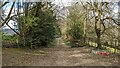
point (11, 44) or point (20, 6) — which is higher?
point (20, 6)

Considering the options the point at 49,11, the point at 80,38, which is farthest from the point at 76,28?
the point at 49,11

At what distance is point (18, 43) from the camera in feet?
29.4

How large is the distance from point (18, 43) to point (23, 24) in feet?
3.13

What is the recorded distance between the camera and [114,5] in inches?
328

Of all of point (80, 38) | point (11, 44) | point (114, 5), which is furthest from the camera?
point (80, 38)

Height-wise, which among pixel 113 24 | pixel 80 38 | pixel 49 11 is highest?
pixel 49 11

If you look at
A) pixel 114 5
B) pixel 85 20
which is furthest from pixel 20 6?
pixel 85 20

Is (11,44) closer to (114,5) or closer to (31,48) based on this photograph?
(31,48)

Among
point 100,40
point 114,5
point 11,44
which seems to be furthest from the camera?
point 100,40

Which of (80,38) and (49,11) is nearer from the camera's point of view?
(49,11)

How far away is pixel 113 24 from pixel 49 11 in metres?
3.28

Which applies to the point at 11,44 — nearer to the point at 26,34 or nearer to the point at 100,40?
the point at 26,34

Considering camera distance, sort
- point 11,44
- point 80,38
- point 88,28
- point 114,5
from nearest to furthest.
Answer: point 114,5 < point 11,44 < point 88,28 < point 80,38

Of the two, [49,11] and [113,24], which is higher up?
[49,11]
